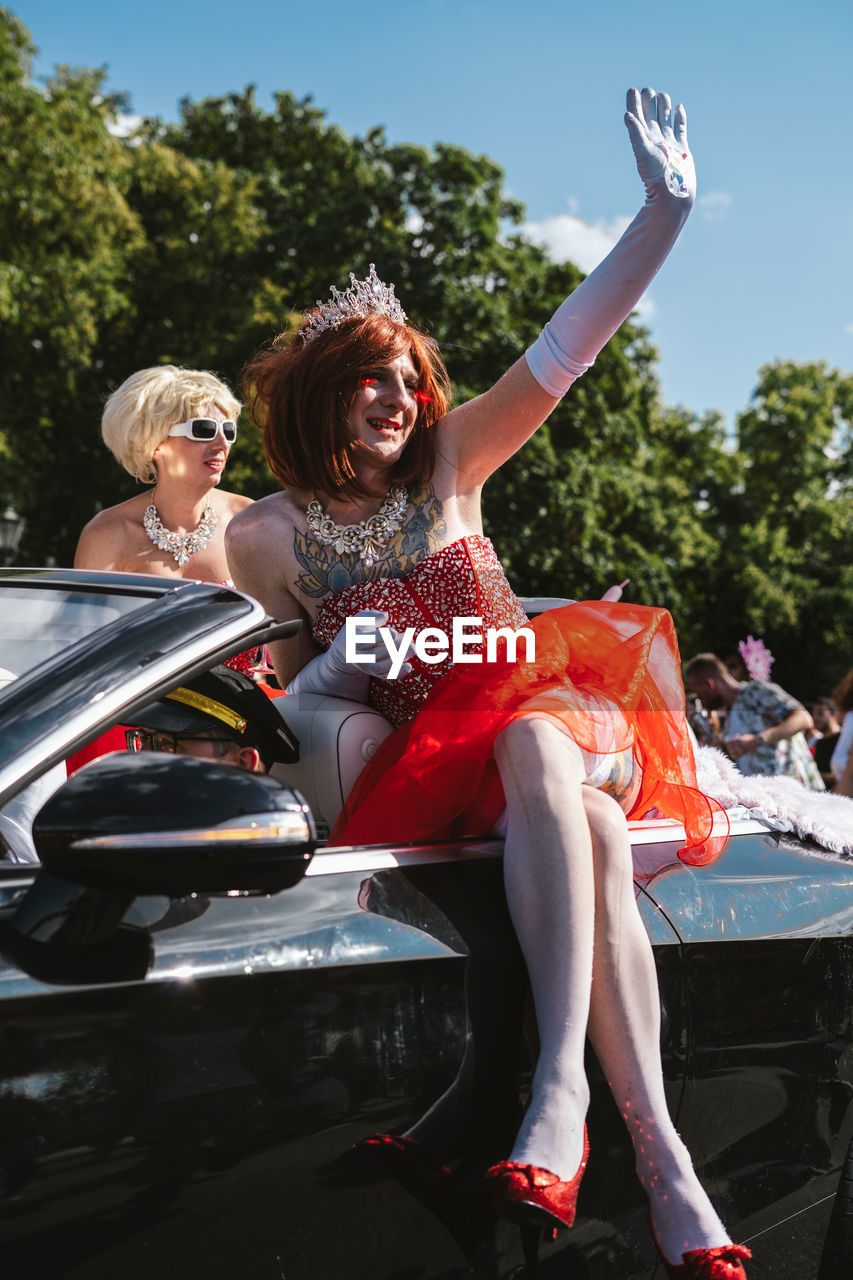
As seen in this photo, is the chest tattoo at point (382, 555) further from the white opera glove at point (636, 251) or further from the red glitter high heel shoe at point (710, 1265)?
the red glitter high heel shoe at point (710, 1265)

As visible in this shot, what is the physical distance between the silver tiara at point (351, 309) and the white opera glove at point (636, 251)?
53cm

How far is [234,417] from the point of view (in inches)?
158

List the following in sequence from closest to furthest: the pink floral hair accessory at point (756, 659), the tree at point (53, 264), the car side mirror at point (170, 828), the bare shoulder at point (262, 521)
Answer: the car side mirror at point (170, 828) → the bare shoulder at point (262, 521) → the pink floral hair accessory at point (756, 659) → the tree at point (53, 264)

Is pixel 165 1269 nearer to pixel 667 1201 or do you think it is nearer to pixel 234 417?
pixel 667 1201

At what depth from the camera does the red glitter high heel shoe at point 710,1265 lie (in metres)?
1.76

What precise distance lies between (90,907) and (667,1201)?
3.29ft

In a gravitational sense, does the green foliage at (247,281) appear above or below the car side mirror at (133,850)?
above

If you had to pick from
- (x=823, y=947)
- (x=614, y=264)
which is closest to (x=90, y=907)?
(x=823, y=947)

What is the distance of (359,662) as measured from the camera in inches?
100.0

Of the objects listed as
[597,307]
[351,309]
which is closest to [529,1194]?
[597,307]

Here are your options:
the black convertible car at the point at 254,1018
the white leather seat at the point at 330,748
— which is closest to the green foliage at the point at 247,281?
the white leather seat at the point at 330,748

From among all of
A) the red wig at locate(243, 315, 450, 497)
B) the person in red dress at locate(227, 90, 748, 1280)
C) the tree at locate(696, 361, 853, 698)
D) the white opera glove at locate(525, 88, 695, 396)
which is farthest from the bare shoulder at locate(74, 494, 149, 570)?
the tree at locate(696, 361, 853, 698)

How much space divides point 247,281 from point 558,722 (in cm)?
1940

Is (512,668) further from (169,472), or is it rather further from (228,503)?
(228,503)
